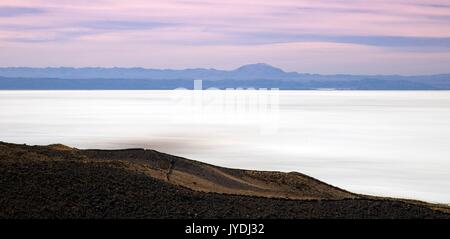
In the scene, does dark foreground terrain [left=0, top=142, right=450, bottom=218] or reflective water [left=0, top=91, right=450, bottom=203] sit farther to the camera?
reflective water [left=0, top=91, right=450, bottom=203]

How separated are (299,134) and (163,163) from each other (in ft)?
89.0

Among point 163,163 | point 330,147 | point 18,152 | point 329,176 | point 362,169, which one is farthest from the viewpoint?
point 330,147

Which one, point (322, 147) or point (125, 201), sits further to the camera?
point (322, 147)

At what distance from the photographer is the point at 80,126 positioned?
49219 mm

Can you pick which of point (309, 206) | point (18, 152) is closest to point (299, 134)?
point (18, 152)

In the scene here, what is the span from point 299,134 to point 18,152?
98.5 feet

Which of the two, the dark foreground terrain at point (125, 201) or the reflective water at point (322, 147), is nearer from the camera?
the dark foreground terrain at point (125, 201)

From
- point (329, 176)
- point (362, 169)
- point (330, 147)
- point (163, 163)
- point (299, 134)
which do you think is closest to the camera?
point (163, 163)

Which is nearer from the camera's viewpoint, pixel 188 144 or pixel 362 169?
pixel 362 169

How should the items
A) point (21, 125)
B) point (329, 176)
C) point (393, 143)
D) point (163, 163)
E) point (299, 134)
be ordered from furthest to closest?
point (21, 125)
point (299, 134)
point (393, 143)
point (329, 176)
point (163, 163)

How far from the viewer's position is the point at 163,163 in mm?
16797
